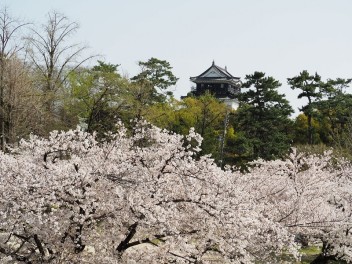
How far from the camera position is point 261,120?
32844 mm

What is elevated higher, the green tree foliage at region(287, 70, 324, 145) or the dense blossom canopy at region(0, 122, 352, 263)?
the green tree foliage at region(287, 70, 324, 145)

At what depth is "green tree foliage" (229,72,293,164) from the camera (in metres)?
31.5

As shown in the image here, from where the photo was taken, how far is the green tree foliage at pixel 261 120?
3150 cm

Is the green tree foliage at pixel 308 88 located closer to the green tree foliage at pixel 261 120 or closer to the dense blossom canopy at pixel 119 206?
the green tree foliage at pixel 261 120

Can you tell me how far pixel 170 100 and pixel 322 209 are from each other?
1000 inches

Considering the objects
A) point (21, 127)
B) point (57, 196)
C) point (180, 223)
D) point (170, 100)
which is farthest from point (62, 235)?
point (170, 100)

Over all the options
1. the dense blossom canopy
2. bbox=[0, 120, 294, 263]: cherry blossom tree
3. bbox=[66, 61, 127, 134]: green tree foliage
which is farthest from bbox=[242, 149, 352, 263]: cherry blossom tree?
bbox=[66, 61, 127, 134]: green tree foliage

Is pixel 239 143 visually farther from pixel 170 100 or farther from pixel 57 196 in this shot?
pixel 57 196

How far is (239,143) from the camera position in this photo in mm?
31766

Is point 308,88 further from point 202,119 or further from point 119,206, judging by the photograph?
point 119,206

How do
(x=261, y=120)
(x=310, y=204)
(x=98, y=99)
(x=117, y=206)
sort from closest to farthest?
(x=117, y=206)
(x=310, y=204)
(x=98, y=99)
(x=261, y=120)

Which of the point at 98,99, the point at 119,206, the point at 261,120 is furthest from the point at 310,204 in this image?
the point at 261,120

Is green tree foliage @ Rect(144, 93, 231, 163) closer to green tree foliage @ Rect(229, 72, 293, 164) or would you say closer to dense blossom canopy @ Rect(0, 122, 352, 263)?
green tree foliage @ Rect(229, 72, 293, 164)

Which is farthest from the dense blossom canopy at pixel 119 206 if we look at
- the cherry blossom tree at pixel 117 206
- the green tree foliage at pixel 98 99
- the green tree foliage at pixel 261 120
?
the green tree foliage at pixel 261 120
